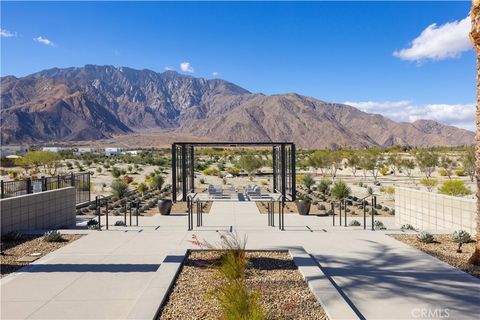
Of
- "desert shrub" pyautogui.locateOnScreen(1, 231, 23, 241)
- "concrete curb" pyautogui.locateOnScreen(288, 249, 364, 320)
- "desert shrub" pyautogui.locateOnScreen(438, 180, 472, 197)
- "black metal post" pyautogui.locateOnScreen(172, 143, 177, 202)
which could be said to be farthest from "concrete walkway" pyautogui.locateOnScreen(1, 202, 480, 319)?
"desert shrub" pyautogui.locateOnScreen(438, 180, 472, 197)

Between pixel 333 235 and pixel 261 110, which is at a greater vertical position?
pixel 261 110

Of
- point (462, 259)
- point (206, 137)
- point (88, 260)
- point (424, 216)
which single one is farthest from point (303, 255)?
point (206, 137)

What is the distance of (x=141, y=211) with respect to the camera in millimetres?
18078

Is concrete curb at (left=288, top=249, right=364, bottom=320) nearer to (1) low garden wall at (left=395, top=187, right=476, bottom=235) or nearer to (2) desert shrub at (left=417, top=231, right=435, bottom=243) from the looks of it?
(2) desert shrub at (left=417, top=231, right=435, bottom=243)

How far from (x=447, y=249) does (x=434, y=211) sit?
2.96 m

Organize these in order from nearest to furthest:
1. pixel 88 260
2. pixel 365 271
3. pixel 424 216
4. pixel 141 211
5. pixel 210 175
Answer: pixel 365 271, pixel 88 260, pixel 424 216, pixel 141 211, pixel 210 175

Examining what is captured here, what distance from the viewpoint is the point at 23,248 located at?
946 cm

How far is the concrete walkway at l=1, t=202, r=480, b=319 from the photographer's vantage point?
5875mm

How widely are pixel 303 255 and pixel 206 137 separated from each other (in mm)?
170755

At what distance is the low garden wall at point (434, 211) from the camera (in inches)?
428

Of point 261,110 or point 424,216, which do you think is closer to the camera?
point 424,216

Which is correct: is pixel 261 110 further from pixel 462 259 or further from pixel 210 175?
pixel 462 259

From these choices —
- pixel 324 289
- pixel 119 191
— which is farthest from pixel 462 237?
pixel 119 191

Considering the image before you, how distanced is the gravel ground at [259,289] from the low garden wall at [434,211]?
18.0 ft
